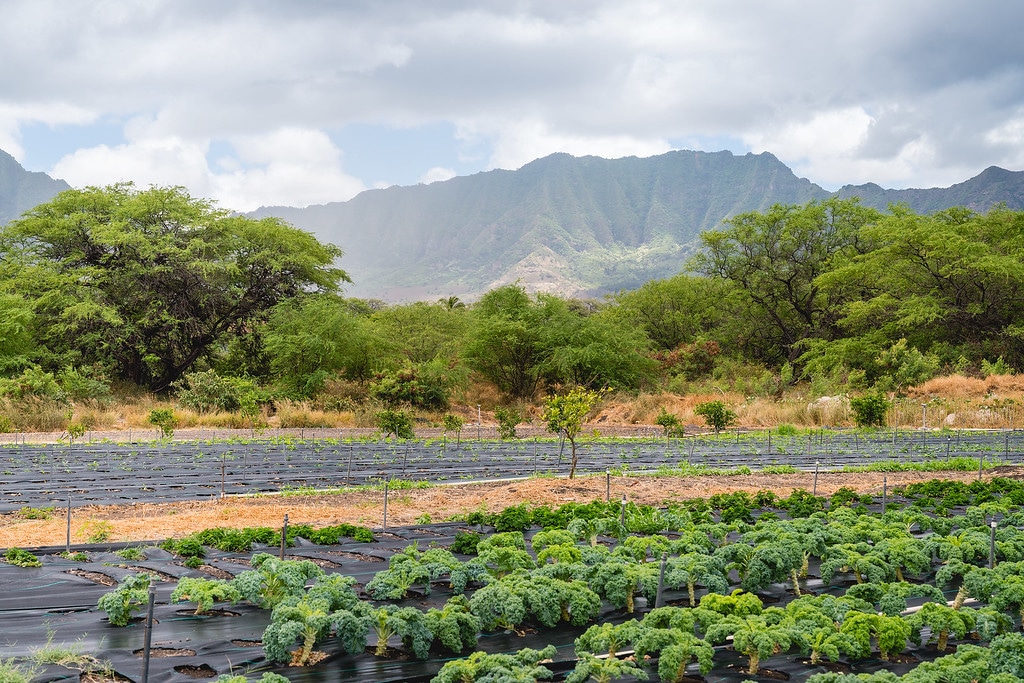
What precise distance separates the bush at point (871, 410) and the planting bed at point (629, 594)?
45.3ft

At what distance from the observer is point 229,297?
3048 cm

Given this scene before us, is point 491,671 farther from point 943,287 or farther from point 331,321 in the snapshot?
point 943,287

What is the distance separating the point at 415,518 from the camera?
400 inches

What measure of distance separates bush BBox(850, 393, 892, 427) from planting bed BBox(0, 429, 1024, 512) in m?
1.22

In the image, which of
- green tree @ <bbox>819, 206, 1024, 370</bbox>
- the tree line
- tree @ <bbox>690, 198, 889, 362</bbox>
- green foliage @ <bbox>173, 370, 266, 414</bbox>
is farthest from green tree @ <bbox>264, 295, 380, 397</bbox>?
green tree @ <bbox>819, 206, 1024, 370</bbox>

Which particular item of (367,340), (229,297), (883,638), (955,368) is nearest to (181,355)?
(229,297)

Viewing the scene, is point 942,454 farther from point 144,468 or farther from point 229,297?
point 229,297

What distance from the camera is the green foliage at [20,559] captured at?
23.3 feet

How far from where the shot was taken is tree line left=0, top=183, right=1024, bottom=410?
27219mm

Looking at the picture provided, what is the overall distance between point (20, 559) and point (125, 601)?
7.46 feet

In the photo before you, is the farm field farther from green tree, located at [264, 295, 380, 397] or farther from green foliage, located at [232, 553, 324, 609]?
green tree, located at [264, 295, 380, 397]

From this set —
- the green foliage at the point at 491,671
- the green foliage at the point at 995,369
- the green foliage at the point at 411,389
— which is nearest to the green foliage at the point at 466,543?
the green foliage at the point at 491,671

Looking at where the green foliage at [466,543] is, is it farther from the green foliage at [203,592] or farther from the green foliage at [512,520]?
the green foliage at [203,592]

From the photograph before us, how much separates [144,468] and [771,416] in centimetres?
1807
